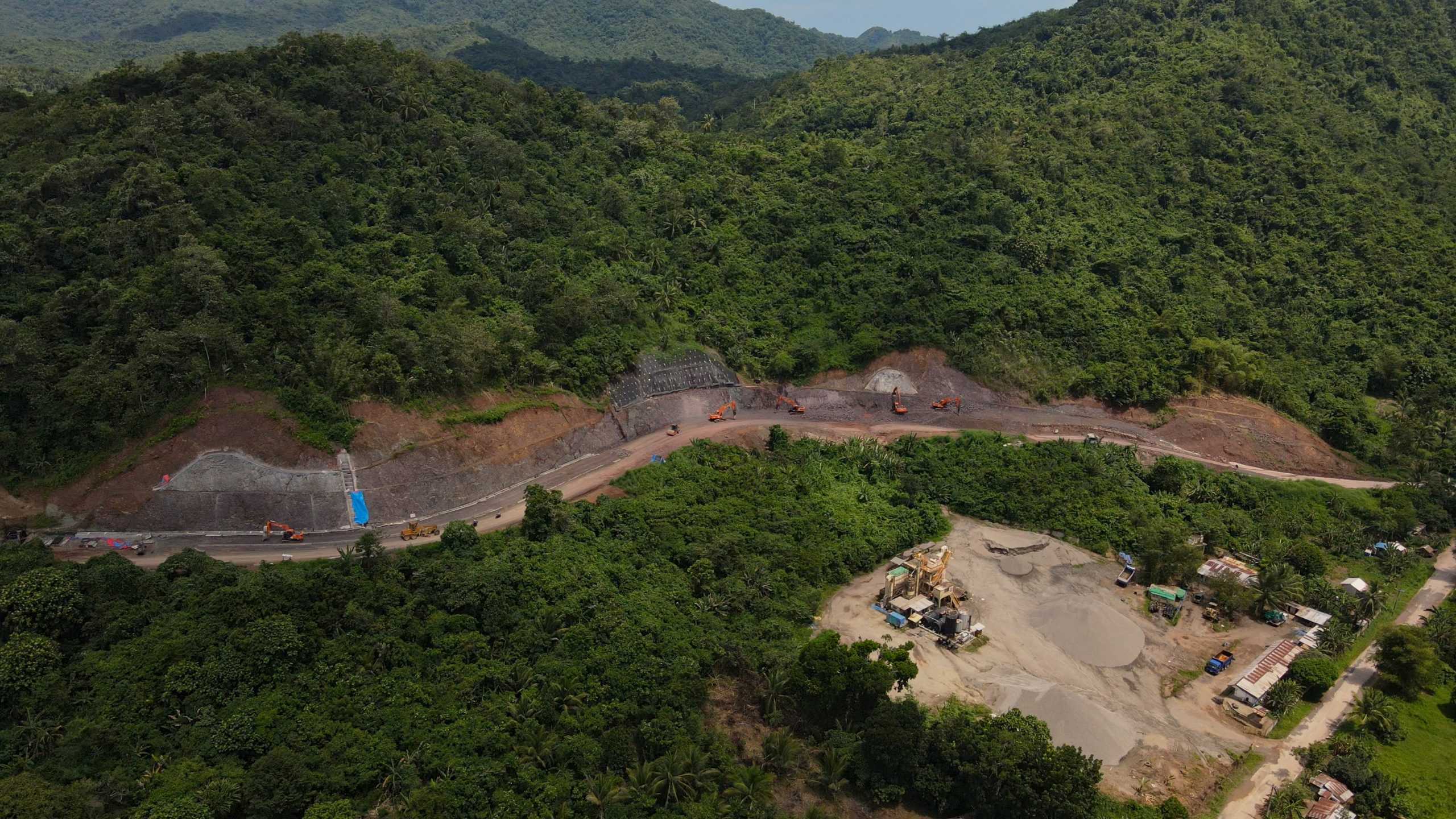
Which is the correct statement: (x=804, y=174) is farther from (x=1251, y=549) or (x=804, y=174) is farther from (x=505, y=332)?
(x=1251, y=549)

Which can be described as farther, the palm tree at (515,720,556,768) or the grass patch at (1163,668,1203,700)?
A: the grass patch at (1163,668,1203,700)

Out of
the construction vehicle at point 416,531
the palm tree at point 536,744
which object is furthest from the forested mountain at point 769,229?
the palm tree at point 536,744

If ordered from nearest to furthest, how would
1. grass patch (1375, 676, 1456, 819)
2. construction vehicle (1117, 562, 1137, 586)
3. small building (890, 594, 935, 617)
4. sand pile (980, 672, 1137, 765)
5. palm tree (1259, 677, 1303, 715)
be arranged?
grass patch (1375, 676, 1456, 819), sand pile (980, 672, 1137, 765), palm tree (1259, 677, 1303, 715), small building (890, 594, 935, 617), construction vehicle (1117, 562, 1137, 586)

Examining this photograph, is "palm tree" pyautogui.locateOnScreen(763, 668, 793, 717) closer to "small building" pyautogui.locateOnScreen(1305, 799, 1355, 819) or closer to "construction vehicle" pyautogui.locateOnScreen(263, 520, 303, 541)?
"small building" pyautogui.locateOnScreen(1305, 799, 1355, 819)

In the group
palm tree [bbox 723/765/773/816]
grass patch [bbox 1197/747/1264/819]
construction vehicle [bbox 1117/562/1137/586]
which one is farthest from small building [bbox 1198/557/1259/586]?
palm tree [bbox 723/765/773/816]

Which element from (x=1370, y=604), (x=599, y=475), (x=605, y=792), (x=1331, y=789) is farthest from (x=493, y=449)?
(x=1370, y=604)
